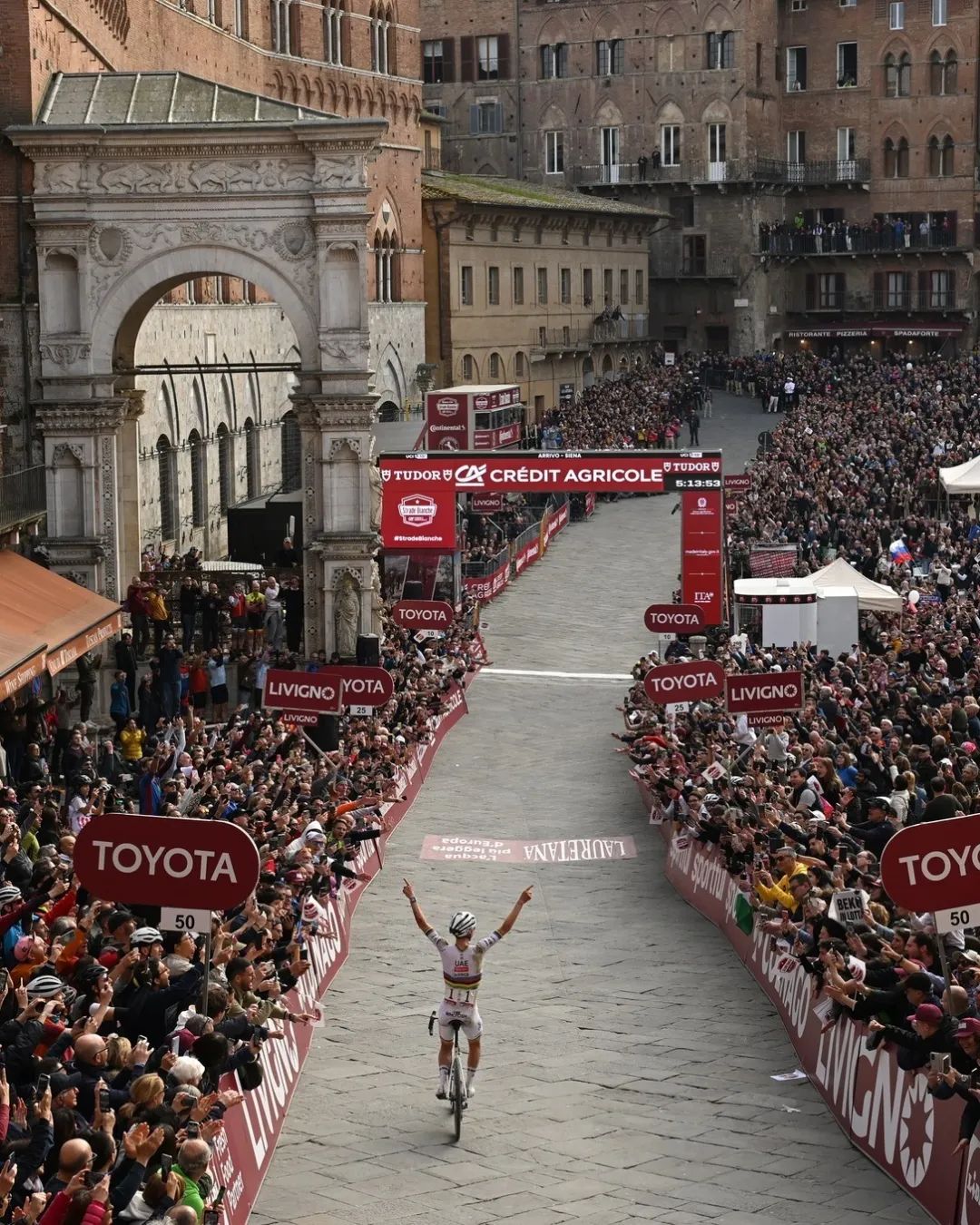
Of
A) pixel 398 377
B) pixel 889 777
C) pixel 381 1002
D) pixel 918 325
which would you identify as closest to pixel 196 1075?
pixel 381 1002

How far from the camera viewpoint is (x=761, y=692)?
990 inches

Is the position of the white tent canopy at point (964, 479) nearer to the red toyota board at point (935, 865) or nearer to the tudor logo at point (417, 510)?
the tudor logo at point (417, 510)

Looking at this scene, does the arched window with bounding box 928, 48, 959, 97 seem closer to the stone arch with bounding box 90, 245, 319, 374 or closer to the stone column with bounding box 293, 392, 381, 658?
the stone column with bounding box 293, 392, 381, 658

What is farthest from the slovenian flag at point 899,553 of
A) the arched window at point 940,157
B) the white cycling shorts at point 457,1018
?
the arched window at point 940,157

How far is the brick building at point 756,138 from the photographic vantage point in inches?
3041

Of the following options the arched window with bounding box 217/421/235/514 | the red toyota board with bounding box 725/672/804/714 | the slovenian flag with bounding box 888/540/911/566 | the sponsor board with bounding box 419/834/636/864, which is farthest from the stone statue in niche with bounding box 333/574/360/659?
the arched window with bounding box 217/421/235/514

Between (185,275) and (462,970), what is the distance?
59.4ft

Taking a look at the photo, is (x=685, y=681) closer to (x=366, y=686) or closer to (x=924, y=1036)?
(x=366, y=686)

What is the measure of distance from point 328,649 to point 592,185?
4990 centimetres

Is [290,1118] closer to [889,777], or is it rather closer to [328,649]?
[889,777]

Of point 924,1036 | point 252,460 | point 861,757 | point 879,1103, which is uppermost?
point 252,460

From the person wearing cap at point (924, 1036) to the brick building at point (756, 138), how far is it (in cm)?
6635

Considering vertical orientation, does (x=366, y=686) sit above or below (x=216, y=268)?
below

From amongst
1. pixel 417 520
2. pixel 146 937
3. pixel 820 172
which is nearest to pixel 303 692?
pixel 146 937
